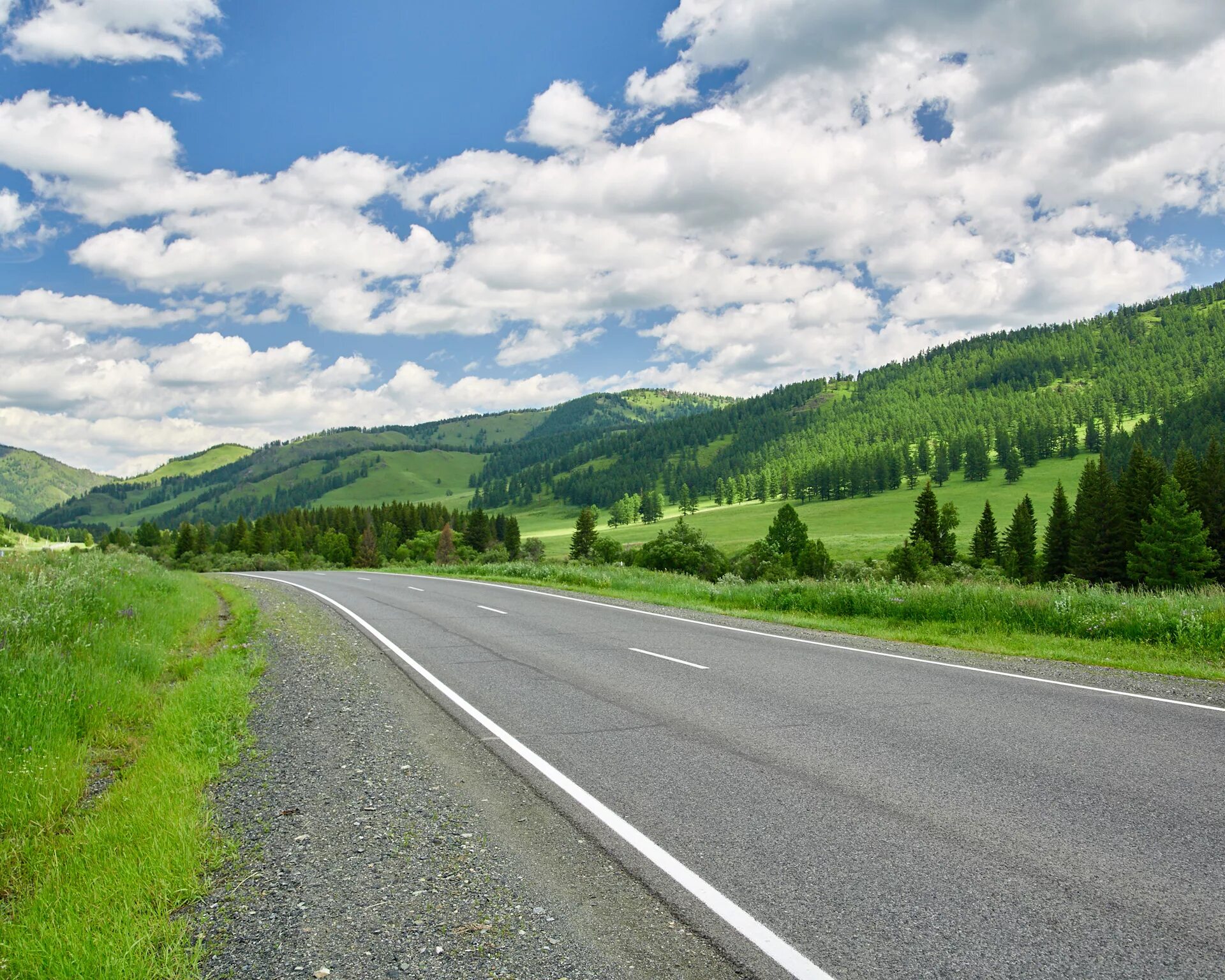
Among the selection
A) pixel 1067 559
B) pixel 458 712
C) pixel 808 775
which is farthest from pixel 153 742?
pixel 1067 559

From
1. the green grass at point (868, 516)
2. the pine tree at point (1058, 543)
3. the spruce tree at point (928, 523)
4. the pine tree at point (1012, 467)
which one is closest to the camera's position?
the pine tree at point (1058, 543)

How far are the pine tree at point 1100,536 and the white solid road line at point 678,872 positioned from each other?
62744 millimetres

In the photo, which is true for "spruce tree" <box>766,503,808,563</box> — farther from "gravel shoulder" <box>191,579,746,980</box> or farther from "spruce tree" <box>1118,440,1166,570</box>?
"gravel shoulder" <box>191,579,746,980</box>

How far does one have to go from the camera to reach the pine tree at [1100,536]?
56.9 meters

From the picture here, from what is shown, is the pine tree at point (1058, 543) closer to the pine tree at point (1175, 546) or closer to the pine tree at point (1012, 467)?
the pine tree at point (1175, 546)

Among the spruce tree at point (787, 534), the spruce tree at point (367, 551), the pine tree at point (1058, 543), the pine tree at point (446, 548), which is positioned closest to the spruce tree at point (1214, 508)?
the pine tree at point (1058, 543)

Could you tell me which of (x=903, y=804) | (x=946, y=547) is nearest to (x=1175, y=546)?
(x=946, y=547)

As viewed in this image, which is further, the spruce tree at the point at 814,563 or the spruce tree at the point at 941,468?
the spruce tree at the point at 941,468

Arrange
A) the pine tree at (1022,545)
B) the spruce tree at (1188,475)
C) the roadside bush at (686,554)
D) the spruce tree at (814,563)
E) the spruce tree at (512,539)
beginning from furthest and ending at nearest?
the spruce tree at (512,539), the spruce tree at (814,563), the roadside bush at (686,554), the pine tree at (1022,545), the spruce tree at (1188,475)

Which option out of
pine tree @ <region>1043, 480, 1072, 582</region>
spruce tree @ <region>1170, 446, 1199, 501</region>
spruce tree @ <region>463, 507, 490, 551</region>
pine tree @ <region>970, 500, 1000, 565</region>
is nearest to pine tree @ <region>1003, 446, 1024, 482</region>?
pine tree @ <region>970, 500, 1000, 565</region>

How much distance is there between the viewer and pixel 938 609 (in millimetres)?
15812

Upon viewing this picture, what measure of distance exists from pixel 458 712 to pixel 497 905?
4551 mm

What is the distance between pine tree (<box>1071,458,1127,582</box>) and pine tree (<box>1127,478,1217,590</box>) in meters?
5.37

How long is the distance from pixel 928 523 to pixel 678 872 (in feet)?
258
